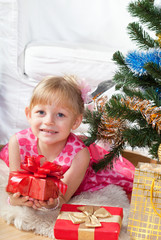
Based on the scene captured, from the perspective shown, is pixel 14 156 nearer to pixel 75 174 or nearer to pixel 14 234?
pixel 75 174

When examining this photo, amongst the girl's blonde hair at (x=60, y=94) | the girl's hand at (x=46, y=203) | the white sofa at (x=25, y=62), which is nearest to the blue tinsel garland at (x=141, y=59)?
the girl's blonde hair at (x=60, y=94)

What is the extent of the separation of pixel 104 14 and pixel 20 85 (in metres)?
0.91

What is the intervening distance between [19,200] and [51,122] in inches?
10.8

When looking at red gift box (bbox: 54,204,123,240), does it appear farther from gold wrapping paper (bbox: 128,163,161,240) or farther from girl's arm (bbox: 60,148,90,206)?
girl's arm (bbox: 60,148,90,206)

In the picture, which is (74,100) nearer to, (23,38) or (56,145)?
(56,145)

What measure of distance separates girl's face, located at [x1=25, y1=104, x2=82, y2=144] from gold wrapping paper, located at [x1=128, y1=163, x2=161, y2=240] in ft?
1.19

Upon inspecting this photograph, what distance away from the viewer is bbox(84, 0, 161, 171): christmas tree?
1033mm

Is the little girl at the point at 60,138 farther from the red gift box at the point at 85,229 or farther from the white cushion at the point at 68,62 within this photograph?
the white cushion at the point at 68,62

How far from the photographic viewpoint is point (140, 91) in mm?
1135

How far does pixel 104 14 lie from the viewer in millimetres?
2455

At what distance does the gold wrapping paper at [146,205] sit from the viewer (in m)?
0.93

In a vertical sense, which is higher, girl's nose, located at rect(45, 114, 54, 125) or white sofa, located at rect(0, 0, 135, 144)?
white sofa, located at rect(0, 0, 135, 144)

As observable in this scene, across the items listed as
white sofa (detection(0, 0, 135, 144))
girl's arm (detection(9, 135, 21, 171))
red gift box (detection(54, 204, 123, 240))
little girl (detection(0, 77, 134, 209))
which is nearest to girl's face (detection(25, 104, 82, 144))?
little girl (detection(0, 77, 134, 209))

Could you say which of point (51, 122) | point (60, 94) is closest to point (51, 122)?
point (51, 122)
